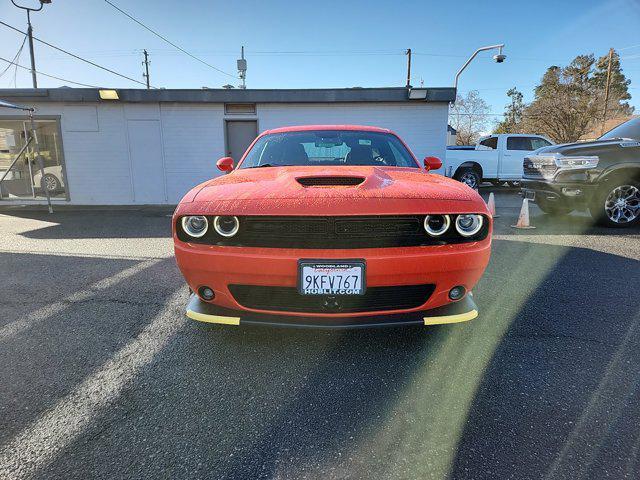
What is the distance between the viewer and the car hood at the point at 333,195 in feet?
6.91

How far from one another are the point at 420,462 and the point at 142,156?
11.5 meters

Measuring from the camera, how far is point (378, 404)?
2.00 metres

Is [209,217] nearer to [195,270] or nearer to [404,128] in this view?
[195,270]

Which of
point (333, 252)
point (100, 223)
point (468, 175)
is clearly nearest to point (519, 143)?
point (468, 175)

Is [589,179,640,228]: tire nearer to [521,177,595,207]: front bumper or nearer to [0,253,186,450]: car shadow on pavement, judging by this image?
[521,177,595,207]: front bumper

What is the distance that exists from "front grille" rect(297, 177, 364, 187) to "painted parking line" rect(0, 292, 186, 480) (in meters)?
1.48

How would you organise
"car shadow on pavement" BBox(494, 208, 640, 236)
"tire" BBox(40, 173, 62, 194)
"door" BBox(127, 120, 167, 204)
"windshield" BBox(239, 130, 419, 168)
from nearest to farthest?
"windshield" BBox(239, 130, 419, 168) < "car shadow on pavement" BBox(494, 208, 640, 236) < "door" BBox(127, 120, 167, 204) < "tire" BBox(40, 173, 62, 194)

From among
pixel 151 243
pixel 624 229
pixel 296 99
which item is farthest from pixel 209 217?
pixel 296 99

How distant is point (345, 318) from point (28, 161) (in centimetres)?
1261

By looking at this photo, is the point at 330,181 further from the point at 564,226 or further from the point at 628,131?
the point at 628,131

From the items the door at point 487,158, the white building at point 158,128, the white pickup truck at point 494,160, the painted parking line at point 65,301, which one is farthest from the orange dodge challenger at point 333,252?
the door at point 487,158

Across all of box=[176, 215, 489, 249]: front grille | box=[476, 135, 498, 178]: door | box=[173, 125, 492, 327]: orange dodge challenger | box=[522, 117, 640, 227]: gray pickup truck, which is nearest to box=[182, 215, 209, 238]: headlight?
box=[173, 125, 492, 327]: orange dodge challenger

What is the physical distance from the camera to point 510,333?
2.79 m

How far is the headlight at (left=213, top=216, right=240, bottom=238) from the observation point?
88.4 inches
